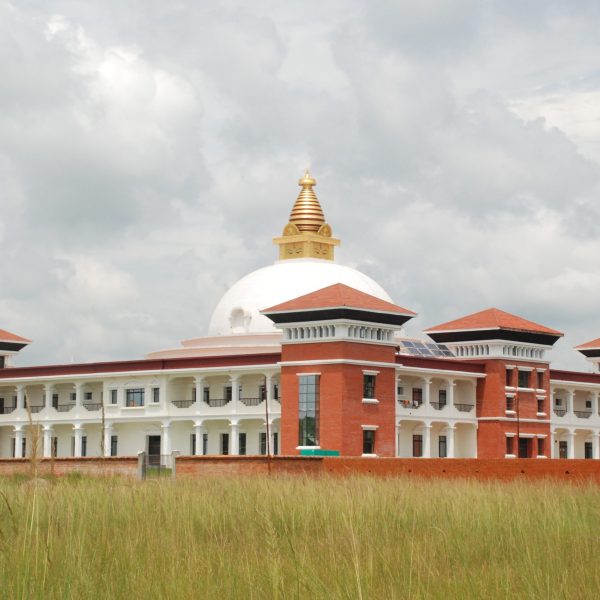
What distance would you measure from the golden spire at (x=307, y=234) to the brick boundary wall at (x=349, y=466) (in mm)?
25890

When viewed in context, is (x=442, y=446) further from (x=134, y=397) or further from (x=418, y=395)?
(x=134, y=397)

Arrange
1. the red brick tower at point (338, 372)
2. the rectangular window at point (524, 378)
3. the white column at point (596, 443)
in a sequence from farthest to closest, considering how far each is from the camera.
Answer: the white column at point (596, 443)
the rectangular window at point (524, 378)
the red brick tower at point (338, 372)

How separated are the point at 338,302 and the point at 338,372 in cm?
262

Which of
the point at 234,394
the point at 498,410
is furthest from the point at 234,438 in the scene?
the point at 498,410

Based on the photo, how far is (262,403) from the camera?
49.0 metres

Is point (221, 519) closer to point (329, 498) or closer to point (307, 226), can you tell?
point (329, 498)

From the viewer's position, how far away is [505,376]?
4956cm

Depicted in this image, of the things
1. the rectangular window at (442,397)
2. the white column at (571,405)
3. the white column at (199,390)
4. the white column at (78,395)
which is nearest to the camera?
the white column at (199,390)

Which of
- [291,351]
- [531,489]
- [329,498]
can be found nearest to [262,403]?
[291,351]

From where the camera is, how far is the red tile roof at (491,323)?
49.1 m

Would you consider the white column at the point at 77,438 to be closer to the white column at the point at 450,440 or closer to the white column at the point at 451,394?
the white column at the point at 450,440

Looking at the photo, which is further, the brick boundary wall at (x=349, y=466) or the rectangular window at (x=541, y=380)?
the rectangular window at (x=541, y=380)

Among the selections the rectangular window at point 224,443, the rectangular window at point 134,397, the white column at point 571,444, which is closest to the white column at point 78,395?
the rectangular window at point 134,397

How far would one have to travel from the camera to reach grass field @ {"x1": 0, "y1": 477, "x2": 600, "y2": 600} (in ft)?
29.6
